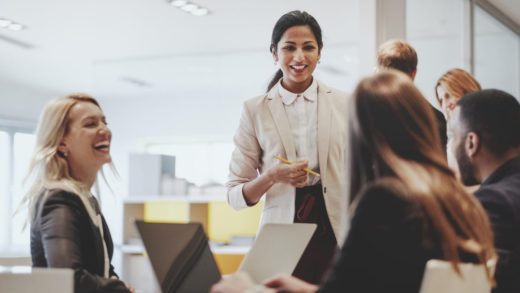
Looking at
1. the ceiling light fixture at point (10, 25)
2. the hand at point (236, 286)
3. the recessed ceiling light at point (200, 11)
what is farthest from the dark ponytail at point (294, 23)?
the ceiling light fixture at point (10, 25)

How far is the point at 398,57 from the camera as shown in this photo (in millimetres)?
2770

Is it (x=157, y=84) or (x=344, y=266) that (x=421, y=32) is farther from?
(x=157, y=84)

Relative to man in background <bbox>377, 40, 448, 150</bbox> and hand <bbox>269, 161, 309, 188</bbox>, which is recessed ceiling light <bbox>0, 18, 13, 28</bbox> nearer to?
man in background <bbox>377, 40, 448, 150</bbox>

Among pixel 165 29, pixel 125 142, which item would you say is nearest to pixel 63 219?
pixel 165 29

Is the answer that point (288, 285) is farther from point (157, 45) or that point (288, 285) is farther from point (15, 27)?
point (157, 45)

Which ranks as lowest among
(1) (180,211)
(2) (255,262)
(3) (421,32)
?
(1) (180,211)

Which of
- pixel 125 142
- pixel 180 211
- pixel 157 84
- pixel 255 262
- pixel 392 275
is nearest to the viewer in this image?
pixel 392 275

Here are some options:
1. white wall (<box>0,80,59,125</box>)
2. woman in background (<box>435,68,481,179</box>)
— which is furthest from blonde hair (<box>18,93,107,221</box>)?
white wall (<box>0,80,59,125</box>)

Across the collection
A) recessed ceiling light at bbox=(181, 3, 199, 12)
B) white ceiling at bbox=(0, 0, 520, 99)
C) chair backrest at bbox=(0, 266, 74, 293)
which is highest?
recessed ceiling light at bbox=(181, 3, 199, 12)

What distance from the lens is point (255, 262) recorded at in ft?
6.00

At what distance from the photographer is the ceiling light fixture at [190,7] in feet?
19.3

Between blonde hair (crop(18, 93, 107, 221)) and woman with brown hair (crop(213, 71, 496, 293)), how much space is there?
937 millimetres

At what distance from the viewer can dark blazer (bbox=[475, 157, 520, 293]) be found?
6.07ft

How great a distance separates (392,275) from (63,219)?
37.4 inches
